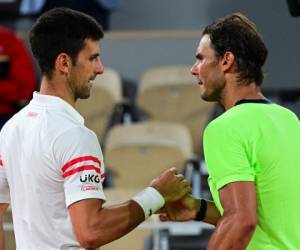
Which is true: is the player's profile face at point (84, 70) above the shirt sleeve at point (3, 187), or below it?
above

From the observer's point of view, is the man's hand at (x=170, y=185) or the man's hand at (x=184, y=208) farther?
the man's hand at (x=184, y=208)

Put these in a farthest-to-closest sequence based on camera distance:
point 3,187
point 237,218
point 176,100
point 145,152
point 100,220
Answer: point 176,100
point 145,152
point 3,187
point 100,220
point 237,218

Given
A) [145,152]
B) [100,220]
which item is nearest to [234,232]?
[100,220]

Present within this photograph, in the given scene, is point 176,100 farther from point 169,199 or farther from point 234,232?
point 234,232

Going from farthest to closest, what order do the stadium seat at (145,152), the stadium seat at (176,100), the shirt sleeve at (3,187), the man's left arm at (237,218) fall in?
the stadium seat at (176,100) → the stadium seat at (145,152) → the shirt sleeve at (3,187) → the man's left arm at (237,218)

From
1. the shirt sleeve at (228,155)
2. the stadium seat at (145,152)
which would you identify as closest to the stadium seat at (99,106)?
the stadium seat at (145,152)

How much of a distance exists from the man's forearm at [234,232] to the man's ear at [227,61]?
43cm

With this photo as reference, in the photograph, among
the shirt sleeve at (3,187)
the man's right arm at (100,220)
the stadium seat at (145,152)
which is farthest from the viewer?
the stadium seat at (145,152)

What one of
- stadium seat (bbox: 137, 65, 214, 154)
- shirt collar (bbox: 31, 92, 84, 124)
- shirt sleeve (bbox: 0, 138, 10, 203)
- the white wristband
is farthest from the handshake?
stadium seat (bbox: 137, 65, 214, 154)

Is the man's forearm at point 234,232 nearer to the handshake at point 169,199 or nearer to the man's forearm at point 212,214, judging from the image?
the handshake at point 169,199

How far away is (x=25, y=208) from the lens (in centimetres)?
251

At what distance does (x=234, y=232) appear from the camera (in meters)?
2.25

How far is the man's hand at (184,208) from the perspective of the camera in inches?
110

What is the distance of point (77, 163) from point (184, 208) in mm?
545
